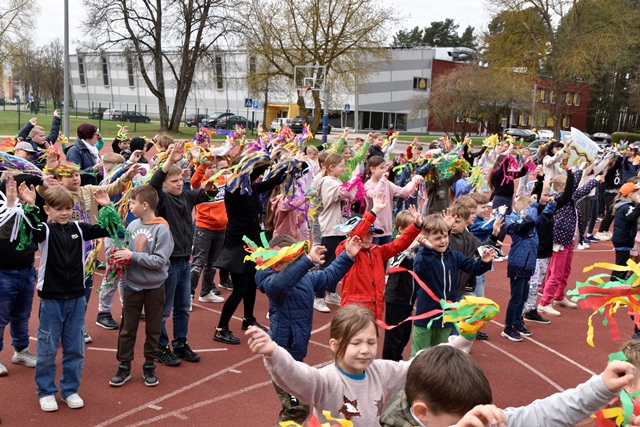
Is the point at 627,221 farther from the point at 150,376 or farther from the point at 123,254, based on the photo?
the point at 123,254

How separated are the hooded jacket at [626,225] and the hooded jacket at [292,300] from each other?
610cm

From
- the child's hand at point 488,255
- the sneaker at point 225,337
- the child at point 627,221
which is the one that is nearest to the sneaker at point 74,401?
the sneaker at point 225,337

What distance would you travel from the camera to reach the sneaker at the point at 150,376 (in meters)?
5.91

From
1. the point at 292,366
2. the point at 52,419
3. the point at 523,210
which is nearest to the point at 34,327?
the point at 52,419

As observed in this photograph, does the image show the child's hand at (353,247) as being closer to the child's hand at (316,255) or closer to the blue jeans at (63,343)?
the child's hand at (316,255)

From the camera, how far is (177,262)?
6.43 meters

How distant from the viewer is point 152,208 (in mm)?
5949

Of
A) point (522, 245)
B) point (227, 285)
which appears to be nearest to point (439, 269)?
point (522, 245)

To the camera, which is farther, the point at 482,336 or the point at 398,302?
the point at 482,336

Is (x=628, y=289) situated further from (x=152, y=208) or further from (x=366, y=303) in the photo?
(x=152, y=208)

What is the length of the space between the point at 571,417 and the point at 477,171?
10.0 meters

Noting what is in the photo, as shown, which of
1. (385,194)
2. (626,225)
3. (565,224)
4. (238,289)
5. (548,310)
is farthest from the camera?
(626,225)

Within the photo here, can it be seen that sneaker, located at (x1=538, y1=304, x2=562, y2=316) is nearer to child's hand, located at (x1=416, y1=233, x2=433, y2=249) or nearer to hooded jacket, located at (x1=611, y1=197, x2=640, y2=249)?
hooded jacket, located at (x1=611, y1=197, x2=640, y2=249)

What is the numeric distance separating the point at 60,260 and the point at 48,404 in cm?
121
